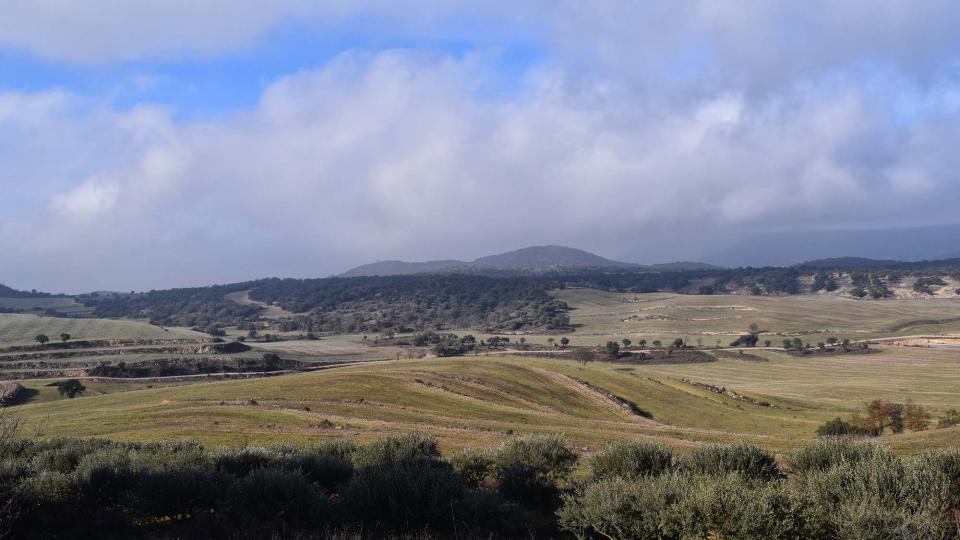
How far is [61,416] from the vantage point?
32.6 meters

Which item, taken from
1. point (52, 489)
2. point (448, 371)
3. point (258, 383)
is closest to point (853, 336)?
point (448, 371)

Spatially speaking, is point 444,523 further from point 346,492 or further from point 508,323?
point 508,323

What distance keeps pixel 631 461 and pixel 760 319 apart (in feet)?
481

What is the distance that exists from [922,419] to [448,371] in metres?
34.6

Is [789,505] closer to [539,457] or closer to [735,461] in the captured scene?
[735,461]

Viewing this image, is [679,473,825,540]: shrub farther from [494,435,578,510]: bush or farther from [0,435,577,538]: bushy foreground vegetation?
[494,435,578,510]: bush

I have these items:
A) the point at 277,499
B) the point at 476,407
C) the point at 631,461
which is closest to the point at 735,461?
the point at 631,461

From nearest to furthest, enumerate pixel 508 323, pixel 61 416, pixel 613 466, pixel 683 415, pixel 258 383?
pixel 613 466 < pixel 61 416 < pixel 258 383 < pixel 683 415 < pixel 508 323

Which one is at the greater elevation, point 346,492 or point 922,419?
point 346,492

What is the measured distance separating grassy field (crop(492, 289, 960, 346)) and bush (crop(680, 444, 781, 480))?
114229 mm

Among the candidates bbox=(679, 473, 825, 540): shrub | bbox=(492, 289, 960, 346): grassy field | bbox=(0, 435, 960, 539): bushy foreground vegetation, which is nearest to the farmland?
bbox=(492, 289, 960, 346): grassy field

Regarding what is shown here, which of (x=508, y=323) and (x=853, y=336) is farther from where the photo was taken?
(x=508, y=323)

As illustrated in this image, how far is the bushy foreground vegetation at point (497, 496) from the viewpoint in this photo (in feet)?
29.1

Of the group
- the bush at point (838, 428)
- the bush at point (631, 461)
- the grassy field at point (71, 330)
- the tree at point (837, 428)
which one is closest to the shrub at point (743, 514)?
the bush at point (631, 461)
